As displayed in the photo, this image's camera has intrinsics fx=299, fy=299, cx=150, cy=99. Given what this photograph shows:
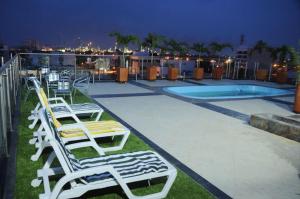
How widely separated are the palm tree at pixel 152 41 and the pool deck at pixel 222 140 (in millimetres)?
5555

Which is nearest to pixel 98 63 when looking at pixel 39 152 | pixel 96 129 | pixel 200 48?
pixel 200 48

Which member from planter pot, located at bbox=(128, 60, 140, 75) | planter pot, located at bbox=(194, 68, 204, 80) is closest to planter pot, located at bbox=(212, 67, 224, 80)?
planter pot, located at bbox=(194, 68, 204, 80)

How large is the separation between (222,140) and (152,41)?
9.62 metres

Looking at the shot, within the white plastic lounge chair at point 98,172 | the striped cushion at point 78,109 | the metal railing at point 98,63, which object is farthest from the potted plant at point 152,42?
the white plastic lounge chair at point 98,172

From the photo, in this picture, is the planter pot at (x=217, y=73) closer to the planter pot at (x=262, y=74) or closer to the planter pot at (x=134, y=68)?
the planter pot at (x=262, y=74)

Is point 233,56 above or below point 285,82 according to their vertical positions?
above

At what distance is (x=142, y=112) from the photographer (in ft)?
23.0

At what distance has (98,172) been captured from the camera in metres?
2.78

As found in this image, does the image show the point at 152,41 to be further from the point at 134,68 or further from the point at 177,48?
the point at 177,48

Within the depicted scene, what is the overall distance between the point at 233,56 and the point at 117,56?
6.63 metres

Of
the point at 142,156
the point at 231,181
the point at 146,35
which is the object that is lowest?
the point at 231,181

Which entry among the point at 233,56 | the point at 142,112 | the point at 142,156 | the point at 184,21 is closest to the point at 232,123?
the point at 142,112

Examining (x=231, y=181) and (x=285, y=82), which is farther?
(x=285, y=82)

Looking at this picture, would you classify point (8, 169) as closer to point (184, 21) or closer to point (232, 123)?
point (232, 123)
